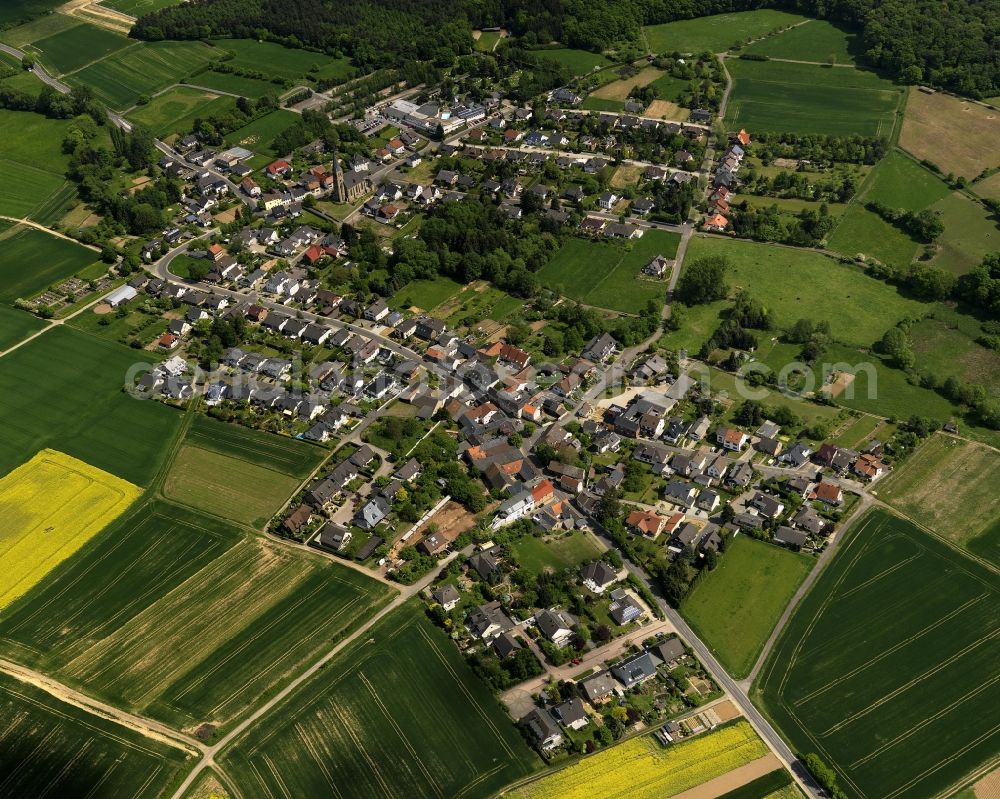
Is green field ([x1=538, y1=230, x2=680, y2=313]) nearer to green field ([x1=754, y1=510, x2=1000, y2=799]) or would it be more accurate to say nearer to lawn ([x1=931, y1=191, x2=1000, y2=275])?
lawn ([x1=931, y1=191, x2=1000, y2=275])

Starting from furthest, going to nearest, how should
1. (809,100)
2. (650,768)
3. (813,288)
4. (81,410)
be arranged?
(809,100), (813,288), (81,410), (650,768)

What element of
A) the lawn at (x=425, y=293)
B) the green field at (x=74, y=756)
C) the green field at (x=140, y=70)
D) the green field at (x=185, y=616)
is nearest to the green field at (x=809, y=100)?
the lawn at (x=425, y=293)

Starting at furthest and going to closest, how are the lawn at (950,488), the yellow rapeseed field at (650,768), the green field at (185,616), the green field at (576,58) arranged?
the green field at (576,58)
the lawn at (950,488)
the green field at (185,616)
the yellow rapeseed field at (650,768)

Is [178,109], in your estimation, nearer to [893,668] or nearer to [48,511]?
[48,511]

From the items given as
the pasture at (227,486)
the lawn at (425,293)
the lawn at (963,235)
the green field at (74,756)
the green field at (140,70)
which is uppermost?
the green field at (140,70)

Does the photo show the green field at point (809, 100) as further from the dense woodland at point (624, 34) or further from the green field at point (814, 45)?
the dense woodland at point (624, 34)

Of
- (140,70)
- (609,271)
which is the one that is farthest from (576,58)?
(140,70)

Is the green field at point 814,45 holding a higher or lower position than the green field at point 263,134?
higher

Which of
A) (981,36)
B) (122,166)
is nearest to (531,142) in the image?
(122,166)
